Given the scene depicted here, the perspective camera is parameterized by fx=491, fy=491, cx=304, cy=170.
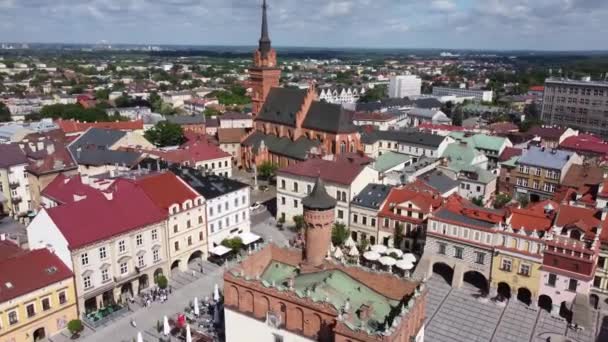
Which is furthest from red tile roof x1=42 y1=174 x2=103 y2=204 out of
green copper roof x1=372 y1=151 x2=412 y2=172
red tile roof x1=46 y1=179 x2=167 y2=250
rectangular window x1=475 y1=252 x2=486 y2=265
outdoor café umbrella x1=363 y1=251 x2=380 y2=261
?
green copper roof x1=372 y1=151 x2=412 y2=172

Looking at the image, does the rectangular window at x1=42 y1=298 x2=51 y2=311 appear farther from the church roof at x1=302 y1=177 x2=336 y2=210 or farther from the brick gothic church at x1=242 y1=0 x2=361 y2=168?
the brick gothic church at x1=242 y1=0 x2=361 y2=168

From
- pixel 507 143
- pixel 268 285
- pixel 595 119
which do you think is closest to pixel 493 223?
pixel 268 285

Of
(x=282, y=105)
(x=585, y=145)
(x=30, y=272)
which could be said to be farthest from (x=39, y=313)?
(x=585, y=145)

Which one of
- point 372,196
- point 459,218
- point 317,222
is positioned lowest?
point 372,196

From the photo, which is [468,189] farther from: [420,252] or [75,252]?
[75,252]

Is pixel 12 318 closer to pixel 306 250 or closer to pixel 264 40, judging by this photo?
pixel 306 250

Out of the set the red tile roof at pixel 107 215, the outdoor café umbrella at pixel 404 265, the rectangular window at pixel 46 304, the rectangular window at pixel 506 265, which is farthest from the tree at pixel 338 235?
the rectangular window at pixel 46 304
